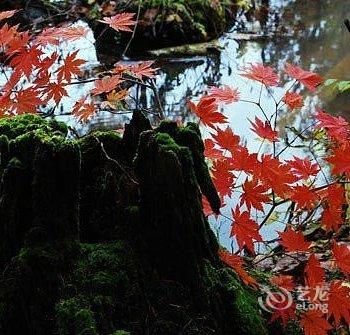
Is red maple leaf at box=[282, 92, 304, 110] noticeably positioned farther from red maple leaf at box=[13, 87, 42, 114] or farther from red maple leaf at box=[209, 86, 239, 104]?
red maple leaf at box=[13, 87, 42, 114]

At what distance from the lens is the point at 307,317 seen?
2.04 meters

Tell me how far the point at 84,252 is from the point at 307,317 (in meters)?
0.98

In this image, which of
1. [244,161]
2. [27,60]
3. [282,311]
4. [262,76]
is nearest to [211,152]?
[244,161]

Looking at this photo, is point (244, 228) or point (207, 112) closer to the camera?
point (244, 228)

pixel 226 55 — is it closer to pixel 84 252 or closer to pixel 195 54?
pixel 195 54

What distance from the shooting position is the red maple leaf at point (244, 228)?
2273mm

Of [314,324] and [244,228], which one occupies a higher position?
[244,228]

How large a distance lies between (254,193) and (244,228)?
0.59ft

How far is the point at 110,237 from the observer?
1.82 metres

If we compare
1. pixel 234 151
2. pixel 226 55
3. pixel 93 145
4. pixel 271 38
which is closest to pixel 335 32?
pixel 271 38

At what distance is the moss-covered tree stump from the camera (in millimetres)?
1581

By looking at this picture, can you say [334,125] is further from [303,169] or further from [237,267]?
[237,267]

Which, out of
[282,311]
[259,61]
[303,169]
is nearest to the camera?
[282,311]

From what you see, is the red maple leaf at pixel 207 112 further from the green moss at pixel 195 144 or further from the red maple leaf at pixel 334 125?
the green moss at pixel 195 144
